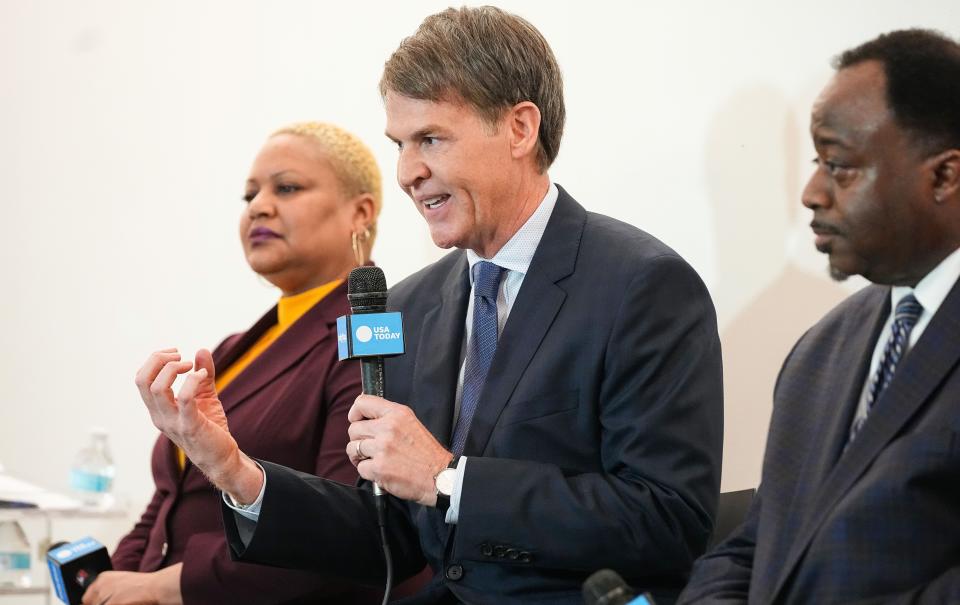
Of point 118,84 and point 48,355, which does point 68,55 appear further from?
point 48,355

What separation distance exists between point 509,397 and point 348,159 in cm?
141

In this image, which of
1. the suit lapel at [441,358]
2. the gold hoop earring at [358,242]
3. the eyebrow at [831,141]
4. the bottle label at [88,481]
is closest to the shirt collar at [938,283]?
the eyebrow at [831,141]

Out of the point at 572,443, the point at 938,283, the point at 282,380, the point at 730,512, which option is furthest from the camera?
the point at 282,380

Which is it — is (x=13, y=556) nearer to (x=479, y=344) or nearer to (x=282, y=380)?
(x=282, y=380)

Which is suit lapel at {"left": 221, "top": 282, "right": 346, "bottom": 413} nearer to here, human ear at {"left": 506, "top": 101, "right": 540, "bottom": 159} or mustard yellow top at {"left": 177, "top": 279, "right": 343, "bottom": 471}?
mustard yellow top at {"left": 177, "top": 279, "right": 343, "bottom": 471}

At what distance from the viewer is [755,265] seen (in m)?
2.87

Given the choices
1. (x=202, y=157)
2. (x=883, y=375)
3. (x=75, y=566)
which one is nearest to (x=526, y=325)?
(x=883, y=375)

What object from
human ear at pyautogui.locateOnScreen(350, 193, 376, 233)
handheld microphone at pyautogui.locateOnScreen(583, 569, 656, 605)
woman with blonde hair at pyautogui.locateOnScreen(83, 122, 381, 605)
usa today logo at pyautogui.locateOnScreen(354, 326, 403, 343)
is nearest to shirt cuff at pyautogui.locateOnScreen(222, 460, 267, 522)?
woman with blonde hair at pyautogui.locateOnScreen(83, 122, 381, 605)

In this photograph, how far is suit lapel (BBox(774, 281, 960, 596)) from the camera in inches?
63.2

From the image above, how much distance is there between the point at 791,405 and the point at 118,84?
335cm

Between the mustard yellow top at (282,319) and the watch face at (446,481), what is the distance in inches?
49.2

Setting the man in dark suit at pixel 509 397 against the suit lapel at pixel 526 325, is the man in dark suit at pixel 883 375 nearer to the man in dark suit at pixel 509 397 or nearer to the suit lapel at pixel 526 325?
the man in dark suit at pixel 509 397

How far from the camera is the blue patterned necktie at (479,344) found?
2.31 m

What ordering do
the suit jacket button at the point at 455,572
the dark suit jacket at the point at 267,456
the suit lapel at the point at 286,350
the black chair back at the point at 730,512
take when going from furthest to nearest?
the suit lapel at the point at 286,350 → the dark suit jacket at the point at 267,456 → the black chair back at the point at 730,512 → the suit jacket button at the point at 455,572
